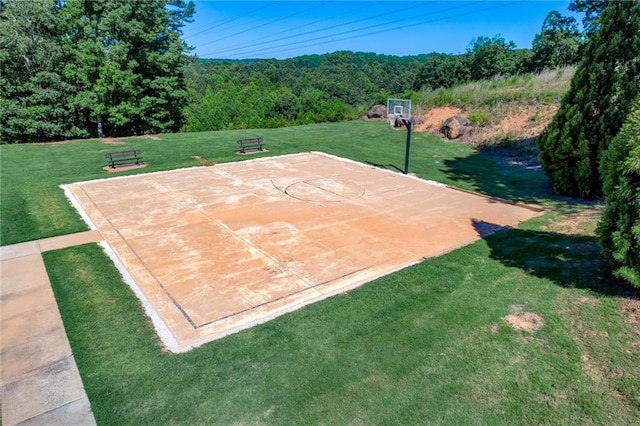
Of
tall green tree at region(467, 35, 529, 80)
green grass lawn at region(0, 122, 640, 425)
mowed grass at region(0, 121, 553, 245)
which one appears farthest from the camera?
tall green tree at region(467, 35, 529, 80)

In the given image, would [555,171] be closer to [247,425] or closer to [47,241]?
[247,425]

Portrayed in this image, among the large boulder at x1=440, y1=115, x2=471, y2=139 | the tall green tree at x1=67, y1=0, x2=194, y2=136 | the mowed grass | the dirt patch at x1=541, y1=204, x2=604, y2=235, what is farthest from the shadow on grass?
the tall green tree at x1=67, y1=0, x2=194, y2=136

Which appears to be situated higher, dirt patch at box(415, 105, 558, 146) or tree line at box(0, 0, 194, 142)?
tree line at box(0, 0, 194, 142)

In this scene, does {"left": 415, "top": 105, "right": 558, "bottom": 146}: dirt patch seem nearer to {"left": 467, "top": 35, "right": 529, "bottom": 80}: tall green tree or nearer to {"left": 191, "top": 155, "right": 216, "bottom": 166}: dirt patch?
{"left": 191, "top": 155, "right": 216, "bottom": 166}: dirt patch

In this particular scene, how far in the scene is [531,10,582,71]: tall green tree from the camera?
36344 mm

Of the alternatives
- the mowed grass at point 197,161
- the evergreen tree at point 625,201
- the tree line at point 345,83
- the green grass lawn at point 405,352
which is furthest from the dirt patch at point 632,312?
the tree line at point 345,83

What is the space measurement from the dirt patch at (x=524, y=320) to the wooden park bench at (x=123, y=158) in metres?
13.1

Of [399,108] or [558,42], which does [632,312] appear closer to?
[399,108]

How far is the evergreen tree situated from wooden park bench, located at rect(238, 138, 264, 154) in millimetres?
13521

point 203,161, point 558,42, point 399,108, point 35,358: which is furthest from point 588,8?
point 35,358

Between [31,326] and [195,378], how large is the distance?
2.73m

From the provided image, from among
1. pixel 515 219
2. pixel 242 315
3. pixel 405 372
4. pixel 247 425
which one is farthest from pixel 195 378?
pixel 515 219

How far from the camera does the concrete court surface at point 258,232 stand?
231 inches

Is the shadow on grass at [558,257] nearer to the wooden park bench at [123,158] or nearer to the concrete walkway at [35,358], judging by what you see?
the concrete walkway at [35,358]
